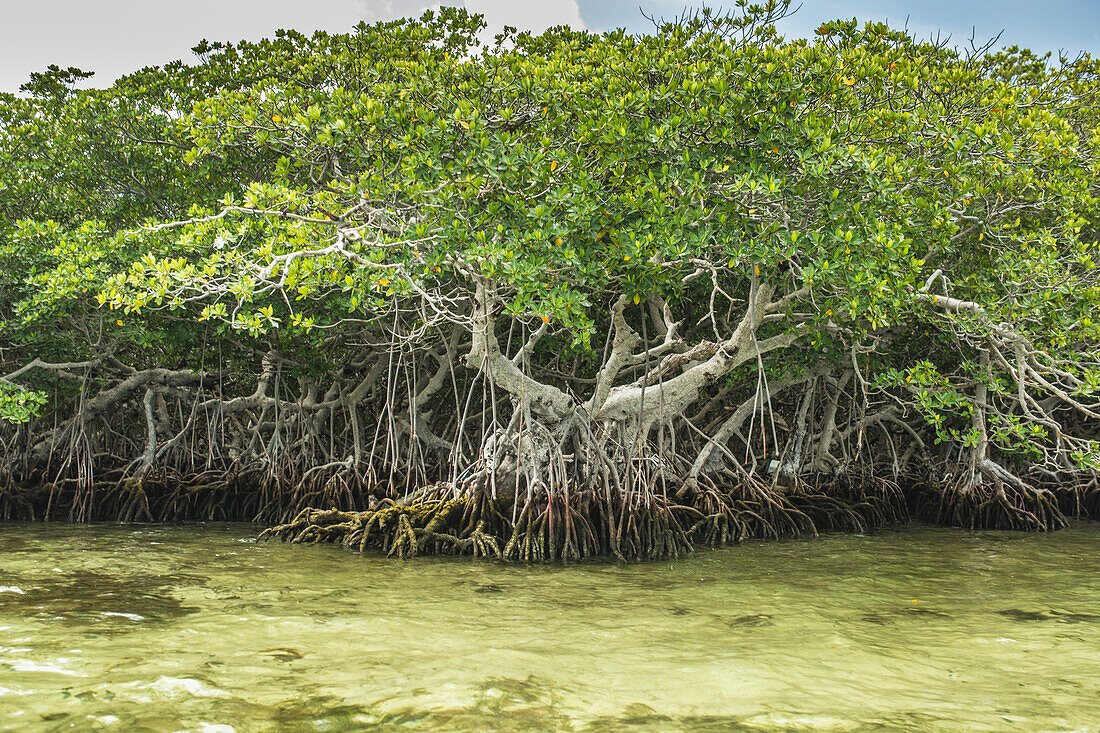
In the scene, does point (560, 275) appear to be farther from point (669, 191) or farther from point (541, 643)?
point (541, 643)

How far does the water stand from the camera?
2496 millimetres

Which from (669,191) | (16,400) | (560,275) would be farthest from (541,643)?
(16,400)

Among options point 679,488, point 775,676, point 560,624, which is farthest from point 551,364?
point 775,676

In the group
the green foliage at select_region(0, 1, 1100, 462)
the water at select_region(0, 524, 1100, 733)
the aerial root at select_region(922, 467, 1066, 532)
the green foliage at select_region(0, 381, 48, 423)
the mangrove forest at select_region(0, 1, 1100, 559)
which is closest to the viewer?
the water at select_region(0, 524, 1100, 733)

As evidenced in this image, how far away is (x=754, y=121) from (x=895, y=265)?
127cm

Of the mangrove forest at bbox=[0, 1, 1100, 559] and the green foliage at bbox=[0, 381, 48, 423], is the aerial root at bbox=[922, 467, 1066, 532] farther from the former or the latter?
the green foliage at bbox=[0, 381, 48, 423]

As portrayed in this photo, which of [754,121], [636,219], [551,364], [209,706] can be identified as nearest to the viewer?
[209,706]

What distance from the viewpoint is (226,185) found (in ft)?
25.5

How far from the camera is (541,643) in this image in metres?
3.41

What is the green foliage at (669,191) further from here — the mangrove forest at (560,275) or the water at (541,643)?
→ the water at (541,643)

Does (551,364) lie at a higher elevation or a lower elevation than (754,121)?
lower

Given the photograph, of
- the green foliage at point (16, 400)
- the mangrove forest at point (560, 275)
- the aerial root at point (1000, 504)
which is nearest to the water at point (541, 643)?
the mangrove forest at point (560, 275)

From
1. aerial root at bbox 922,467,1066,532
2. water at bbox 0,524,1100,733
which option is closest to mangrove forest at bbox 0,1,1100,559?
aerial root at bbox 922,467,1066,532

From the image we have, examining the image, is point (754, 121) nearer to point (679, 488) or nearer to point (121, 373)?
point (679, 488)
